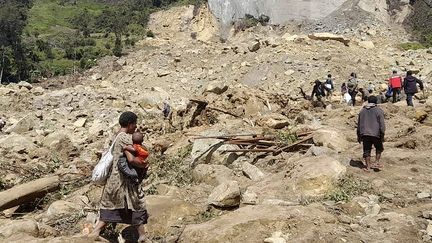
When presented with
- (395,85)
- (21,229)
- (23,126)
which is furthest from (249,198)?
(23,126)

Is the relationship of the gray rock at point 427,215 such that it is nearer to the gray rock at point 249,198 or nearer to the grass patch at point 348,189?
the grass patch at point 348,189

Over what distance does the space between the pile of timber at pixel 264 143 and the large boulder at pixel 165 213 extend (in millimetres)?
2192

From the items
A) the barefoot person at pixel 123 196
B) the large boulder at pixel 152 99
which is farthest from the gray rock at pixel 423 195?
the large boulder at pixel 152 99

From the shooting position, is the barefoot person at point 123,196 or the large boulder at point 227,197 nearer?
the barefoot person at point 123,196

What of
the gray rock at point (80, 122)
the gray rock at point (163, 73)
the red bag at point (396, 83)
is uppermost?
the red bag at point (396, 83)

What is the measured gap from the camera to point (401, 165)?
22.1 ft

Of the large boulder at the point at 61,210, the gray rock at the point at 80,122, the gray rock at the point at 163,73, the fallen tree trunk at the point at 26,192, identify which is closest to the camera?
the large boulder at the point at 61,210

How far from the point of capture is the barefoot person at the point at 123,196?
4.21 meters

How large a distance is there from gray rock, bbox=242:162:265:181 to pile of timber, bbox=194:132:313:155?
594 millimetres

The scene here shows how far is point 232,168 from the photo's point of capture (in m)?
7.12

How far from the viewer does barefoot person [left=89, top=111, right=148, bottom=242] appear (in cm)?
421

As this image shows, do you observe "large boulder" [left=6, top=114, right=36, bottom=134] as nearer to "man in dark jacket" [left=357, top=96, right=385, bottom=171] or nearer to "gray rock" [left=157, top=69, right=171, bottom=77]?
"man in dark jacket" [left=357, top=96, right=385, bottom=171]

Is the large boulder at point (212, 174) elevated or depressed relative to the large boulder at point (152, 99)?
elevated

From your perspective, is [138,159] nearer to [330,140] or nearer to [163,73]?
[330,140]
